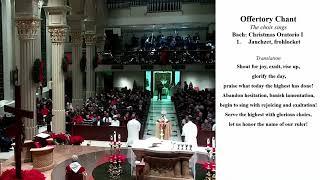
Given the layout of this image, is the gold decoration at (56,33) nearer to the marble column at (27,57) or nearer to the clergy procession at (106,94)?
the clergy procession at (106,94)

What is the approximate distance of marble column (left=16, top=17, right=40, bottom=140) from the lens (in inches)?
596

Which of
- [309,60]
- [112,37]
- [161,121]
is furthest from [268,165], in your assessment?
[112,37]

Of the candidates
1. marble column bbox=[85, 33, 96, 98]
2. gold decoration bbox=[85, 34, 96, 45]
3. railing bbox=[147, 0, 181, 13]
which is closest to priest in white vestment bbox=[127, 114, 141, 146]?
marble column bbox=[85, 33, 96, 98]

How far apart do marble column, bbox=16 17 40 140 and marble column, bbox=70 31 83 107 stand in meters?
8.65

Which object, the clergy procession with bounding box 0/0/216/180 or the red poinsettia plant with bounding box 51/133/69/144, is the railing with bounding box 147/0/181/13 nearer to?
the clergy procession with bounding box 0/0/216/180

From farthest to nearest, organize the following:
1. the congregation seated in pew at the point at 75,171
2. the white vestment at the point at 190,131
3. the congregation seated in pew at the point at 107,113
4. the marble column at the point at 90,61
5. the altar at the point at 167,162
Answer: the marble column at the point at 90,61 → the congregation seated in pew at the point at 107,113 → the white vestment at the point at 190,131 → the altar at the point at 167,162 → the congregation seated in pew at the point at 75,171

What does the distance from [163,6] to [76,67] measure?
54.8ft

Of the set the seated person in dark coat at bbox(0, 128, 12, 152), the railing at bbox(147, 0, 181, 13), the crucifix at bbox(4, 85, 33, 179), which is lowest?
the seated person in dark coat at bbox(0, 128, 12, 152)

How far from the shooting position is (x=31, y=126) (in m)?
15.5

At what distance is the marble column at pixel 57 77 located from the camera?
1817 cm

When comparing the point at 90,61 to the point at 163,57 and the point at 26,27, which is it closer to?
the point at 163,57

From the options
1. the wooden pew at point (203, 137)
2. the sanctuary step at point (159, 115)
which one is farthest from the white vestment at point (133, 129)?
the sanctuary step at point (159, 115)

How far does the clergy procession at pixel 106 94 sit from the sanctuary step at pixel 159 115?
7cm

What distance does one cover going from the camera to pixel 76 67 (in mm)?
24453
